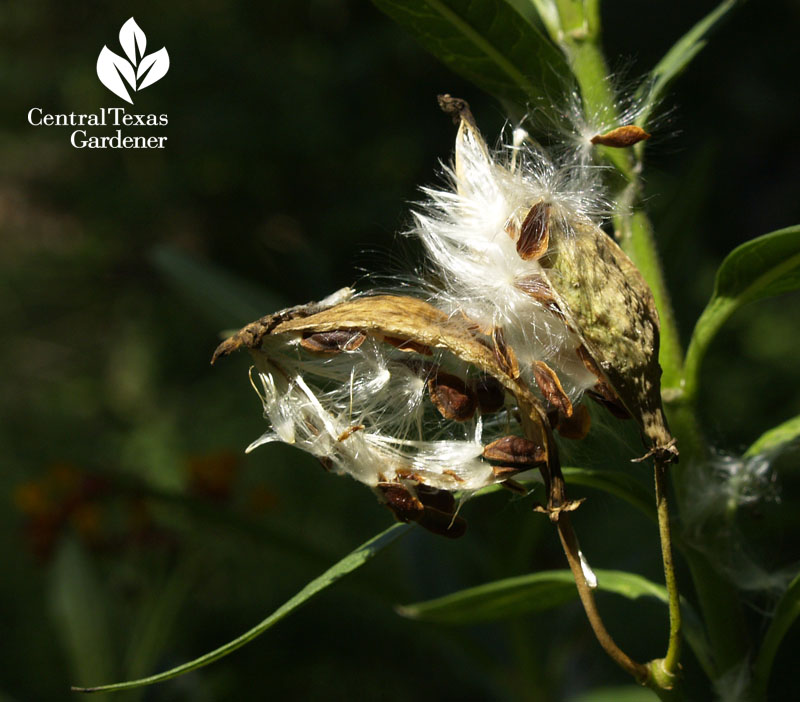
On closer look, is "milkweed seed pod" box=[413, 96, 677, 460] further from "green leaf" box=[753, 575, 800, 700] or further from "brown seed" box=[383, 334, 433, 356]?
"green leaf" box=[753, 575, 800, 700]

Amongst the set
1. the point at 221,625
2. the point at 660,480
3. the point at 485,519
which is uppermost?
the point at 660,480

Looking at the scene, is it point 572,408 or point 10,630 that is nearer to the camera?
point 572,408

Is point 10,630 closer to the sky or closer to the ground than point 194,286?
closer to the ground

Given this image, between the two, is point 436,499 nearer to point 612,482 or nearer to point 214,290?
point 612,482

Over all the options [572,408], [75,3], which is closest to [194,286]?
[572,408]

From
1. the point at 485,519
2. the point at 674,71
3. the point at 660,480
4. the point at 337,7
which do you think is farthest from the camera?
the point at 337,7

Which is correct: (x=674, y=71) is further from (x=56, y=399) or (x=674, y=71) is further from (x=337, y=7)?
(x=56, y=399)

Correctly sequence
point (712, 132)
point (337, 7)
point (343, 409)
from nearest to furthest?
1. point (343, 409)
2. point (712, 132)
3. point (337, 7)
